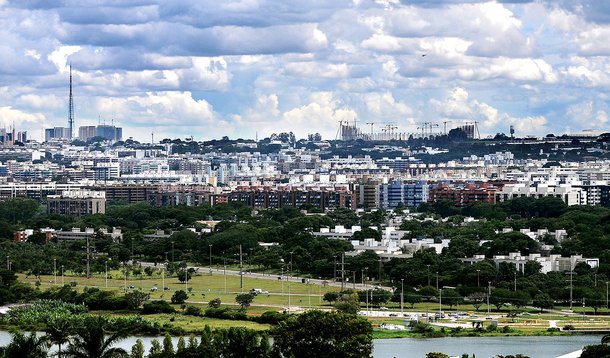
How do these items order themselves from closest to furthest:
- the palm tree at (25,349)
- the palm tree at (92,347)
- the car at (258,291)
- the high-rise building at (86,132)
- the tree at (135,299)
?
the palm tree at (92,347), the palm tree at (25,349), the tree at (135,299), the car at (258,291), the high-rise building at (86,132)

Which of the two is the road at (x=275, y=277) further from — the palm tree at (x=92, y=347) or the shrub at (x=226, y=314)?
the palm tree at (x=92, y=347)

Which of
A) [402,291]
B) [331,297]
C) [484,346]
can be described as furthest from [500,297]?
[484,346]

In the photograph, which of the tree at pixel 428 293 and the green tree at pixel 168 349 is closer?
the green tree at pixel 168 349

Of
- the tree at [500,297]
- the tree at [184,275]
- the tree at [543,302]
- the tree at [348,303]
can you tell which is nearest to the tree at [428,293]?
the tree at [500,297]

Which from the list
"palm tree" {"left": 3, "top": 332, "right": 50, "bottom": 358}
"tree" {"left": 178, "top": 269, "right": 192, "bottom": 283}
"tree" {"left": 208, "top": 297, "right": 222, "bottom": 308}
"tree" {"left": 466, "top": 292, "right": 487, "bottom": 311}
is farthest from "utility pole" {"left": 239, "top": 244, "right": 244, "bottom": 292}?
"palm tree" {"left": 3, "top": 332, "right": 50, "bottom": 358}

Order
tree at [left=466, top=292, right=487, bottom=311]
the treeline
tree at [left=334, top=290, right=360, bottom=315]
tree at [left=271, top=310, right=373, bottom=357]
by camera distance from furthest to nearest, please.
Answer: tree at [left=466, top=292, right=487, bottom=311], tree at [left=334, top=290, right=360, bottom=315], tree at [left=271, top=310, right=373, bottom=357], the treeline

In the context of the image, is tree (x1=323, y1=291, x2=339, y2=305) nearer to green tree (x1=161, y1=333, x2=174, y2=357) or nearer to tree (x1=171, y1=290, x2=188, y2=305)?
tree (x1=171, y1=290, x2=188, y2=305)

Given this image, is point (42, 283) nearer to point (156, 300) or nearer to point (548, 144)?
point (156, 300)
